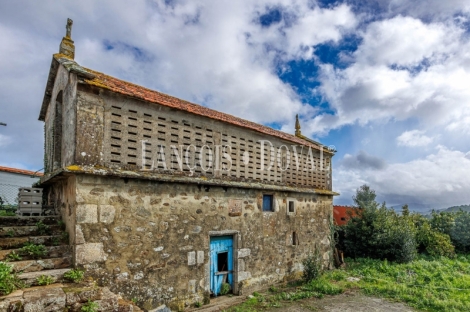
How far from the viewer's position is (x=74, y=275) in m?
5.53

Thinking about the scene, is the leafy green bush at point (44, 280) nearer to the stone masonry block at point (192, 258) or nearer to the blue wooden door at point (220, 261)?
the stone masonry block at point (192, 258)

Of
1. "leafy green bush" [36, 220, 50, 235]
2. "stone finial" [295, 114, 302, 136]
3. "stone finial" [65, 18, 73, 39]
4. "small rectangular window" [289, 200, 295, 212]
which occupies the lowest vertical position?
"leafy green bush" [36, 220, 50, 235]

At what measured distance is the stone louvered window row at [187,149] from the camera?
22.5ft

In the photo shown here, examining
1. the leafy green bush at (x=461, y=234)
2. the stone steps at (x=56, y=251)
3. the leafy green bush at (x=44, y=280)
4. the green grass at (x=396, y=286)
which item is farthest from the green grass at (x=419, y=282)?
the leafy green bush at (x=44, y=280)

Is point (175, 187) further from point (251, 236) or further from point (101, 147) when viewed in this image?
point (251, 236)

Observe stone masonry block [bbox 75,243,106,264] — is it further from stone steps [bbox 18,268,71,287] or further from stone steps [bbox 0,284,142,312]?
stone steps [bbox 0,284,142,312]

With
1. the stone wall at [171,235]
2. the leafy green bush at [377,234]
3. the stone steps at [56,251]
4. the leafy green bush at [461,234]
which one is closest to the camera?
the stone steps at [56,251]

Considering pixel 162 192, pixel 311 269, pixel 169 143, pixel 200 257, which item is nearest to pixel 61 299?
pixel 162 192

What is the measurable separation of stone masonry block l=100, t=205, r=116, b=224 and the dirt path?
17.1 feet

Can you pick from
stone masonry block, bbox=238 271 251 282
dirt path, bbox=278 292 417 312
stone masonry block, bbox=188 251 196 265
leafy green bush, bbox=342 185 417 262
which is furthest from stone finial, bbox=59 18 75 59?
leafy green bush, bbox=342 185 417 262

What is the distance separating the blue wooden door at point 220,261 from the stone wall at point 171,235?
24 cm

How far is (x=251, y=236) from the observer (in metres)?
9.50

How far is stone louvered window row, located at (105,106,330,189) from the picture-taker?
6.86m

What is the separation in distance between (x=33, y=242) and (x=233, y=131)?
→ 6.04 meters
